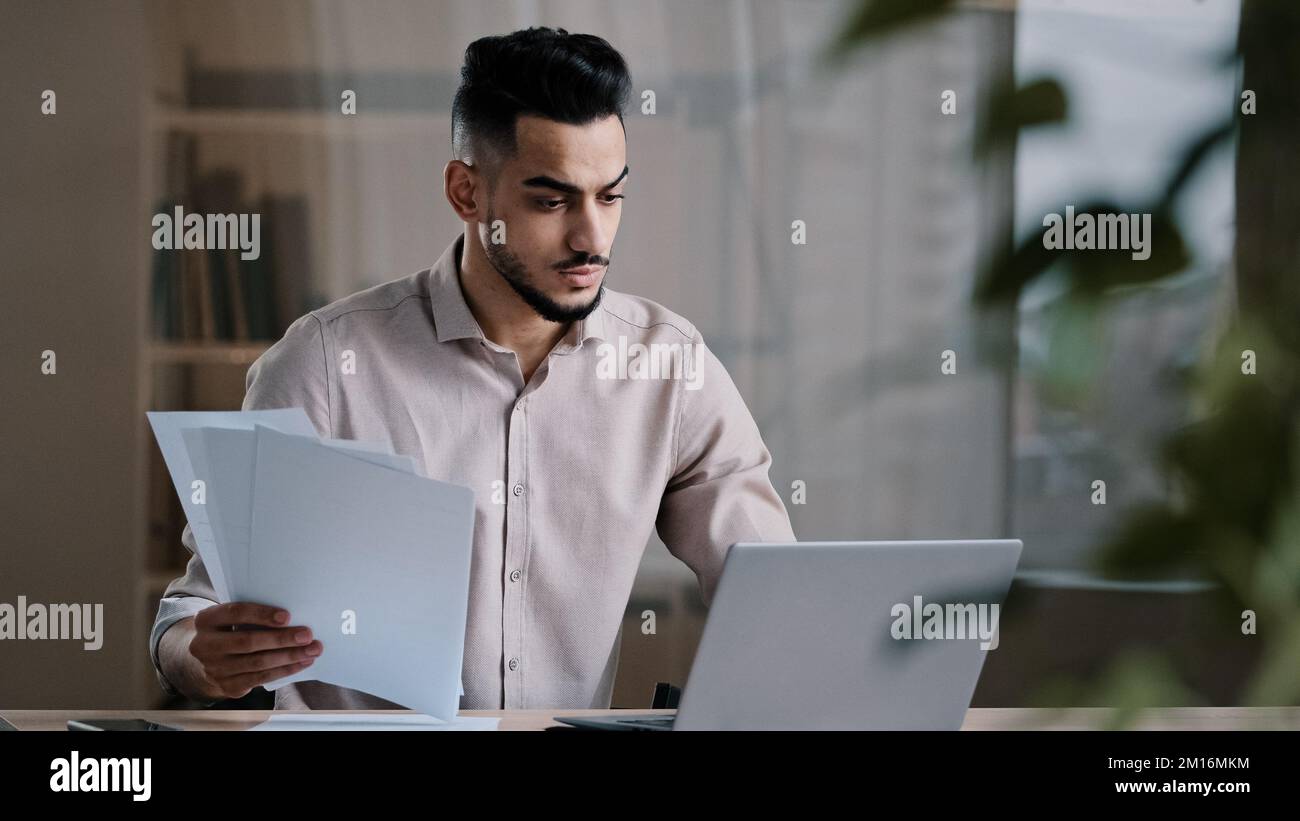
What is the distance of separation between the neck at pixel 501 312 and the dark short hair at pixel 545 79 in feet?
0.67

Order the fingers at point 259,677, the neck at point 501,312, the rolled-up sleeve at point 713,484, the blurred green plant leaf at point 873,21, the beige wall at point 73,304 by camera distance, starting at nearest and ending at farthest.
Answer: the blurred green plant leaf at point 873,21 → the fingers at point 259,677 → the rolled-up sleeve at point 713,484 → the neck at point 501,312 → the beige wall at point 73,304

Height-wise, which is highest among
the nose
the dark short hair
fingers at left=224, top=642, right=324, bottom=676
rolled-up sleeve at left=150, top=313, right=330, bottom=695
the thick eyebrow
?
the dark short hair

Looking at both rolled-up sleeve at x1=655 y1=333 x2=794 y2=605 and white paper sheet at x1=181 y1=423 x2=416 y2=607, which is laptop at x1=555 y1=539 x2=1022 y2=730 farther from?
rolled-up sleeve at x1=655 y1=333 x2=794 y2=605

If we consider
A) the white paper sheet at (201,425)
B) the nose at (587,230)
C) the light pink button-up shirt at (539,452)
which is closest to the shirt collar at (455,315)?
the light pink button-up shirt at (539,452)

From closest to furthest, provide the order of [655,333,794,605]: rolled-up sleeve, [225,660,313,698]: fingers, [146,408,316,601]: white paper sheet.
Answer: [146,408,316,601]: white paper sheet
[225,660,313,698]: fingers
[655,333,794,605]: rolled-up sleeve

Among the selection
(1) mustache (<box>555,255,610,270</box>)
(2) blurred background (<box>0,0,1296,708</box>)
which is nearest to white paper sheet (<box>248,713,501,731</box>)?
(1) mustache (<box>555,255,610,270</box>)

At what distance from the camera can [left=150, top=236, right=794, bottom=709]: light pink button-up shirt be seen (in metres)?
1.85

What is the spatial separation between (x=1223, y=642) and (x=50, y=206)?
3.29 m

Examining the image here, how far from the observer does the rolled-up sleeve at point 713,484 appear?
1.84 metres

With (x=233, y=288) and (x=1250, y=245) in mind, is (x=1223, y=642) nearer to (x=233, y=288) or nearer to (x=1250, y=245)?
(x=1250, y=245)

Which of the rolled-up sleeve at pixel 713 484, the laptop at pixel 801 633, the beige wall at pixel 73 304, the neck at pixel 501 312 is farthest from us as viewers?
the beige wall at pixel 73 304

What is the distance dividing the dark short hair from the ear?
0.07 meters

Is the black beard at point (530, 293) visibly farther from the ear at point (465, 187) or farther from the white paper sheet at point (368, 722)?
Answer: the white paper sheet at point (368, 722)

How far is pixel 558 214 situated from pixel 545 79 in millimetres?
213
